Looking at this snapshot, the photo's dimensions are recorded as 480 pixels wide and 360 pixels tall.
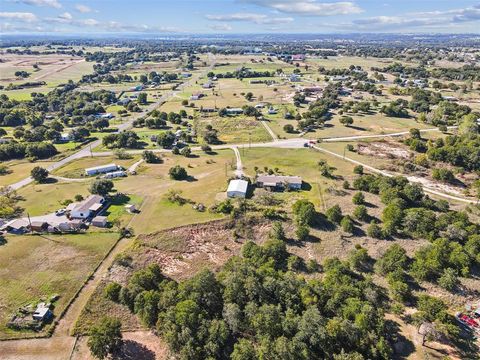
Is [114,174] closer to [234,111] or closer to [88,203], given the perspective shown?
[88,203]

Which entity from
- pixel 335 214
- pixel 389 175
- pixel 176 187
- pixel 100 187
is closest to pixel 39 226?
pixel 100 187

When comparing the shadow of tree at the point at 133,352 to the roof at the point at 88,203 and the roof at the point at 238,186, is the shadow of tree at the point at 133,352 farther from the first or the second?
the roof at the point at 238,186

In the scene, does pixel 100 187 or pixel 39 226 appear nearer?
pixel 39 226

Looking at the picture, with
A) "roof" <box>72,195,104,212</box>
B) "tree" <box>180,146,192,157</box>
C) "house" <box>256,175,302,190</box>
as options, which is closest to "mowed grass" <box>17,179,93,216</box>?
"roof" <box>72,195,104,212</box>

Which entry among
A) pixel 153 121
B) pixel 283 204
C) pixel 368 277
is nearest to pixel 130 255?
pixel 283 204

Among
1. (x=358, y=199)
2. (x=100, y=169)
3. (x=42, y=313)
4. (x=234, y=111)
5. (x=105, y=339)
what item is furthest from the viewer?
(x=234, y=111)

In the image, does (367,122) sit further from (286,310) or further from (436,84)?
(286,310)
